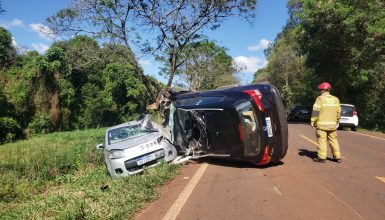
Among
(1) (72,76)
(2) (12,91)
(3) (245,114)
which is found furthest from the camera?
(1) (72,76)

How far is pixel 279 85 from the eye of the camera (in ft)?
215

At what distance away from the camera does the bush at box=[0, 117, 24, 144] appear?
36375mm

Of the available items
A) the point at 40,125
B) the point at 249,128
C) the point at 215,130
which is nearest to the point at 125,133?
the point at 215,130

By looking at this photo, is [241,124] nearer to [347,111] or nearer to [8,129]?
[347,111]

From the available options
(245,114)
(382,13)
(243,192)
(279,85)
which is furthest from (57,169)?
(279,85)

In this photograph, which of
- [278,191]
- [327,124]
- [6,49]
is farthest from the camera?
[6,49]

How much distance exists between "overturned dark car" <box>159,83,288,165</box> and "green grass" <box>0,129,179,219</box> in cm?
121

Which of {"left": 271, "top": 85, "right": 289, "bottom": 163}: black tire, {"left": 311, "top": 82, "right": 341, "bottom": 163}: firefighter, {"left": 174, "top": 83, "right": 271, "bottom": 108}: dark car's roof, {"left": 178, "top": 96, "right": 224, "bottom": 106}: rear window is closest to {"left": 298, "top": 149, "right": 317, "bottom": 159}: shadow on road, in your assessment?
{"left": 311, "top": 82, "right": 341, "bottom": 163}: firefighter

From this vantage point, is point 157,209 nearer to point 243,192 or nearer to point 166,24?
point 243,192

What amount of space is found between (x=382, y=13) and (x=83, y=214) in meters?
26.2

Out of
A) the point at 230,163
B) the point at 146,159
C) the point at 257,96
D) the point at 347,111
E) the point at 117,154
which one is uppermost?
the point at 257,96

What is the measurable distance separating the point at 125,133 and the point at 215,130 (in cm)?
328

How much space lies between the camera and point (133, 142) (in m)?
10.7

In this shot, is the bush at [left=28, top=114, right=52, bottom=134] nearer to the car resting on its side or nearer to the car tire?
the car resting on its side
